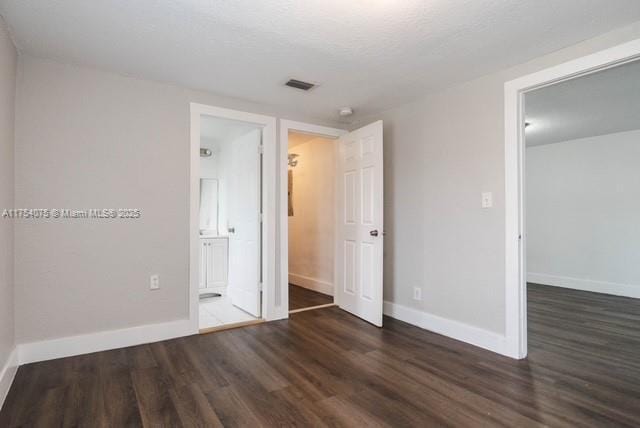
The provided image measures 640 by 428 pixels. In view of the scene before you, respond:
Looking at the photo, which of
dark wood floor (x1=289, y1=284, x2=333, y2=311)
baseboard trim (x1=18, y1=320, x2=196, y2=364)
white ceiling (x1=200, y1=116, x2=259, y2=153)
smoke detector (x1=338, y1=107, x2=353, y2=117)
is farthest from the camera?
dark wood floor (x1=289, y1=284, x2=333, y2=311)

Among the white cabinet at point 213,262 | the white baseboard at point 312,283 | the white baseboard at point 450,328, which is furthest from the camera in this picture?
the white baseboard at point 312,283

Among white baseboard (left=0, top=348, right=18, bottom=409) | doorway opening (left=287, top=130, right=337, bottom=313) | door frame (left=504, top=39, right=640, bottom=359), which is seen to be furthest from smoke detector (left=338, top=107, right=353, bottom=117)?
white baseboard (left=0, top=348, right=18, bottom=409)

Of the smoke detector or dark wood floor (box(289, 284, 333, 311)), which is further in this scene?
dark wood floor (box(289, 284, 333, 311))

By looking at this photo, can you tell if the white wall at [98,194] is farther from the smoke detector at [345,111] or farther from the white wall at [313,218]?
Answer: the white wall at [313,218]

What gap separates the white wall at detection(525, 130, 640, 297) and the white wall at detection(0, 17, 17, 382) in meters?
6.24

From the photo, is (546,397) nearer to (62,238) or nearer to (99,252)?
(99,252)

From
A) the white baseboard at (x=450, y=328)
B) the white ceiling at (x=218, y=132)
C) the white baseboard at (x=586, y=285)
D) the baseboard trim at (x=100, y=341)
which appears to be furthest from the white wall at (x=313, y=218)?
the white baseboard at (x=586, y=285)

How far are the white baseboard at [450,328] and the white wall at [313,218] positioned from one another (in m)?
1.31

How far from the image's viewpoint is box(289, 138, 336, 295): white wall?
4.80 metres

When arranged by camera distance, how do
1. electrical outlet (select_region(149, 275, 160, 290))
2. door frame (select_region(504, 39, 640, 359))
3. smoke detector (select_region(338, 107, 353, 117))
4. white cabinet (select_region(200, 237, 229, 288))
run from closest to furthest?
door frame (select_region(504, 39, 640, 359)) < electrical outlet (select_region(149, 275, 160, 290)) < smoke detector (select_region(338, 107, 353, 117)) < white cabinet (select_region(200, 237, 229, 288))

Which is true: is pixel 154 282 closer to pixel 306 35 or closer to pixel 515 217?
pixel 306 35

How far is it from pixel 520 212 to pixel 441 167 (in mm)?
829

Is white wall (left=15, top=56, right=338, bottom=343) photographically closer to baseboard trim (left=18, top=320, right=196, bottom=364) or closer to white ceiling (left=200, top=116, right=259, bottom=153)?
baseboard trim (left=18, top=320, right=196, bottom=364)

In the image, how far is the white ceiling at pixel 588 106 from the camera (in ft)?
9.87
